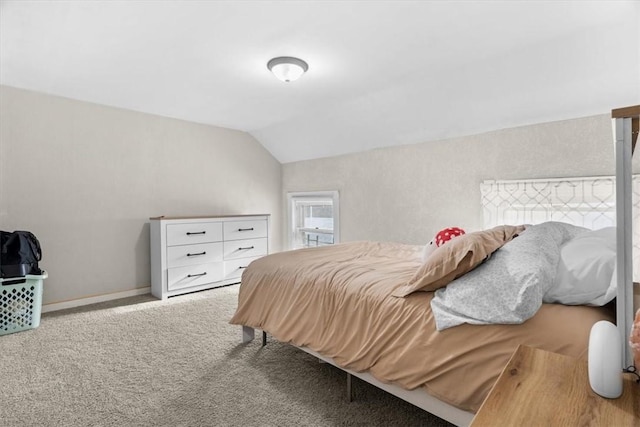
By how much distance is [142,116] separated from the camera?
3.84 metres

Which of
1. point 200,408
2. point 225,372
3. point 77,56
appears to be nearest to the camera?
point 200,408

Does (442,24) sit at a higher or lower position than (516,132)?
Result: higher

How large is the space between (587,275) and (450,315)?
50 cm

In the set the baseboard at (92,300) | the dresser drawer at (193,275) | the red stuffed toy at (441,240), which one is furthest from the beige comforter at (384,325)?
the baseboard at (92,300)

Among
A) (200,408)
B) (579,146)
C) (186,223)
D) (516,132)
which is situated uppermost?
(516,132)

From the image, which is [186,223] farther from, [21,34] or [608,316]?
[608,316]

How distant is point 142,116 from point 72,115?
668 mm

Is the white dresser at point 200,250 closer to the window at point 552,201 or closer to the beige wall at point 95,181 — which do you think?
the beige wall at point 95,181

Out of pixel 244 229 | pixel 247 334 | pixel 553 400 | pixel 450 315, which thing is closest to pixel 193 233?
pixel 244 229

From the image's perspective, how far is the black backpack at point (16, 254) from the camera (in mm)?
2729

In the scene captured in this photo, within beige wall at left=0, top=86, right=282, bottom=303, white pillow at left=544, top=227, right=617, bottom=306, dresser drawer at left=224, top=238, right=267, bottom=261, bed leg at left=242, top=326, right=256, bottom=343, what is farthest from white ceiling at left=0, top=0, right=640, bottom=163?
bed leg at left=242, top=326, right=256, bottom=343

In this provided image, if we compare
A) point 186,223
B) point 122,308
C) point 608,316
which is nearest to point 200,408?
point 608,316

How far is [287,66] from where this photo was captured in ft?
8.30

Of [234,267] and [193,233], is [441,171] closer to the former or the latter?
[234,267]
